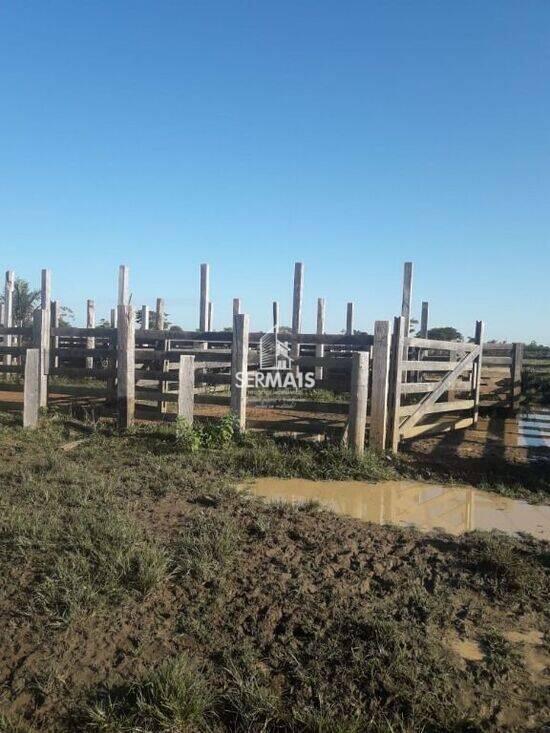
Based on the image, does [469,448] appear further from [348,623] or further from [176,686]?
[176,686]

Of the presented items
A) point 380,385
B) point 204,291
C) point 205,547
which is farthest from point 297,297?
point 205,547

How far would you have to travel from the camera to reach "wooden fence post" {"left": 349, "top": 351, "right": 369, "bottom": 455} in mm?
7727

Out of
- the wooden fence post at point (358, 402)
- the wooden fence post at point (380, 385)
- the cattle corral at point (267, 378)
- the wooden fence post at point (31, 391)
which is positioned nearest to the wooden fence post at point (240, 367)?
the cattle corral at point (267, 378)

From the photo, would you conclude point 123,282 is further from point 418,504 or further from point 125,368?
point 418,504

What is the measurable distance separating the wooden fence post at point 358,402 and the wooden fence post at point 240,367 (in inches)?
66.9

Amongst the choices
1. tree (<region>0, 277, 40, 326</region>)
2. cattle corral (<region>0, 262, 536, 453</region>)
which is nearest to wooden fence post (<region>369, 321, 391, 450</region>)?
Result: cattle corral (<region>0, 262, 536, 453</region>)

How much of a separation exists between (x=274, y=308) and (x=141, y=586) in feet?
52.7

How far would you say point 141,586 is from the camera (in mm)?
3557

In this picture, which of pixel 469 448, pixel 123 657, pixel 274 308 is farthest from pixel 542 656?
pixel 274 308

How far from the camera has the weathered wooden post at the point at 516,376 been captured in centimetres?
1284

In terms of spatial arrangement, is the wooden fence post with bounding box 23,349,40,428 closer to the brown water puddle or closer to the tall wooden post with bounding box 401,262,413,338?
the brown water puddle

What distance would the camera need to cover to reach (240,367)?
8.60 m
